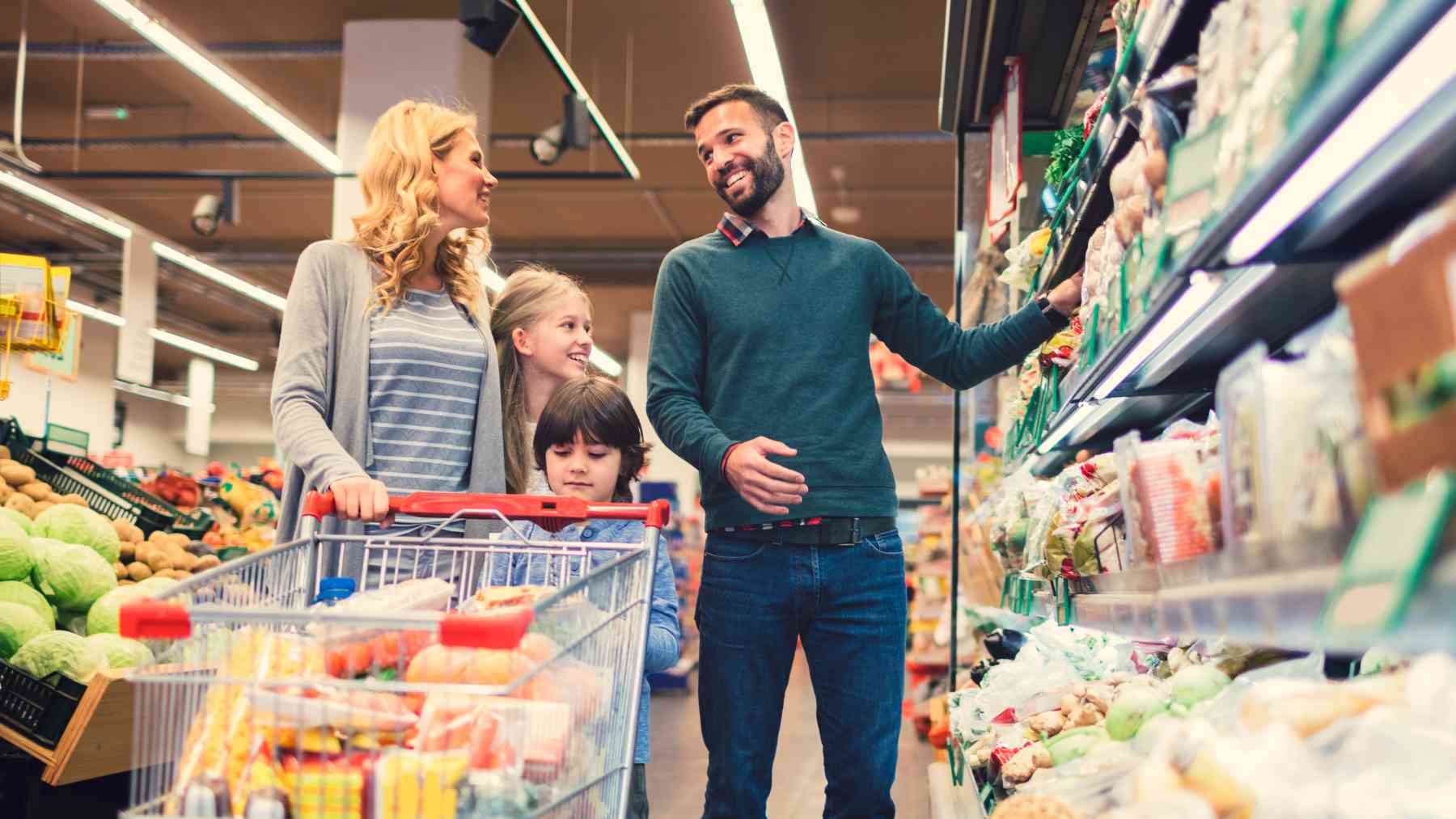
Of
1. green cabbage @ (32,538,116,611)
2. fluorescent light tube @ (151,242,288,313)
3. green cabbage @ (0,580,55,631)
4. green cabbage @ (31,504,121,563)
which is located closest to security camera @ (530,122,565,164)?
fluorescent light tube @ (151,242,288,313)

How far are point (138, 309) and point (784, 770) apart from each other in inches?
314

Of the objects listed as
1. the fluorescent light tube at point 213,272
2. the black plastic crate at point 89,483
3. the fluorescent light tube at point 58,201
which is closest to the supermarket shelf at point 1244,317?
the black plastic crate at point 89,483

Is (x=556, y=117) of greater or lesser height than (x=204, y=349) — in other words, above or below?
above

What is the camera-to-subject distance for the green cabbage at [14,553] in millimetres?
3643

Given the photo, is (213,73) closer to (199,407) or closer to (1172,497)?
(1172,497)

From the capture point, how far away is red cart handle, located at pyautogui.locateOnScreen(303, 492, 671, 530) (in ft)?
6.29

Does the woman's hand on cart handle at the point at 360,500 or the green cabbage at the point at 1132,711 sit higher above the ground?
the woman's hand on cart handle at the point at 360,500

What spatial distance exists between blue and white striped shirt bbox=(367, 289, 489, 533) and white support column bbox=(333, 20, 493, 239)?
18.3ft

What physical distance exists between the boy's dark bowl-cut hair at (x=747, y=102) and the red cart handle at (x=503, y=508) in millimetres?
910

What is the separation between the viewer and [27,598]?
11.8 feet

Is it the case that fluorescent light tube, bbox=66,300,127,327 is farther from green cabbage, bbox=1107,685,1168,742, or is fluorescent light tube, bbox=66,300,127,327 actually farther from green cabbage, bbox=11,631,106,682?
green cabbage, bbox=1107,685,1168,742

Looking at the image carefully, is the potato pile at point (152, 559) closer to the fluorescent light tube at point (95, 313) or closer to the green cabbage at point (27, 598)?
the green cabbage at point (27, 598)

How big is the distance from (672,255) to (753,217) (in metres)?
0.18

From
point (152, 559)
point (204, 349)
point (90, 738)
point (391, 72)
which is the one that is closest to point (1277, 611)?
point (90, 738)
